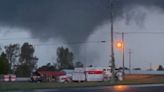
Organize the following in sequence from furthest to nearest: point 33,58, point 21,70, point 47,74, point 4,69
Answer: point 33,58, point 21,70, point 4,69, point 47,74

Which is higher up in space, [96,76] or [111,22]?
[111,22]

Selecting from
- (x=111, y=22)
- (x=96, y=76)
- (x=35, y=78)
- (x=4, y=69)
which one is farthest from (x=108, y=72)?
(x=4, y=69)

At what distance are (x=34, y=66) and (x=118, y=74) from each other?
104 m

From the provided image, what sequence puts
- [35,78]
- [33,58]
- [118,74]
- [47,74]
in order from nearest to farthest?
[118,74], [35,78], [47,74], [33,58]

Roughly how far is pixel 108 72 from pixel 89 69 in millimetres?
3648

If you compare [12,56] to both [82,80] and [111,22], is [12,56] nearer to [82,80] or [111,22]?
[82,80]

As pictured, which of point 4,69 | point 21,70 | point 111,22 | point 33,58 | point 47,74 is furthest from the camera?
point 33,58

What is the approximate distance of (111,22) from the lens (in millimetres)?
72500

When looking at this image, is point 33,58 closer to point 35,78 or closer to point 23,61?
point 23,61

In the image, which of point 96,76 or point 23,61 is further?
point 23,61

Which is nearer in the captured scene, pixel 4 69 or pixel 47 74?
pixel 47 74

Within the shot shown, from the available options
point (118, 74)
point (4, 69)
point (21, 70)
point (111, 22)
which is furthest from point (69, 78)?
point (21, 70)

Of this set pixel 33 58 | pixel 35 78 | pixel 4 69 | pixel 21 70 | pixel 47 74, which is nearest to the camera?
pixel 35 78

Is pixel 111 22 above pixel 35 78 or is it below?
above
